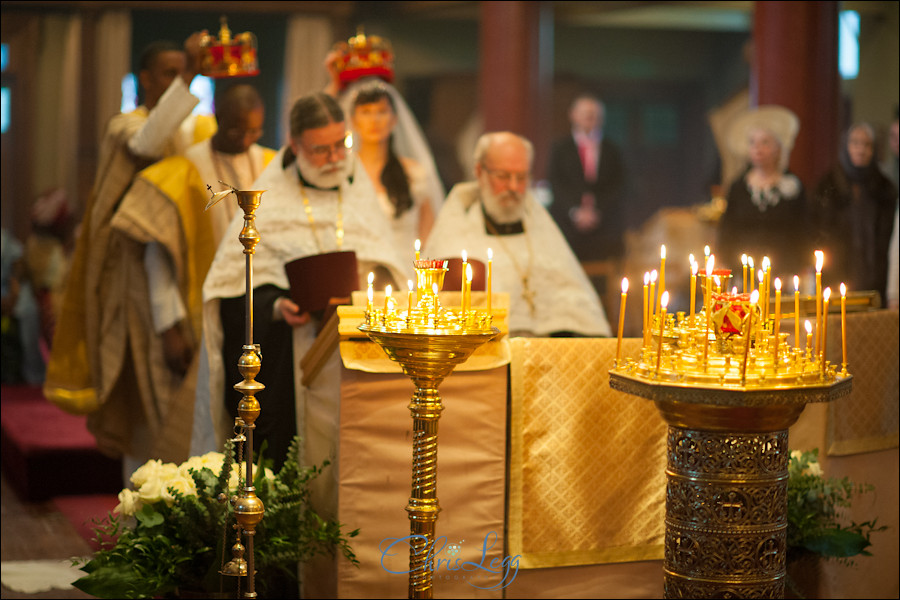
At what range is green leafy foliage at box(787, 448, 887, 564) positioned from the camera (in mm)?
3932

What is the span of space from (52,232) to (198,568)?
6.11m

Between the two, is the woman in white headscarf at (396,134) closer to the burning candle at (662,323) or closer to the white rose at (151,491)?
the white rose at (151,491)

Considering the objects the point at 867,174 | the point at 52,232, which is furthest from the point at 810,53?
the point at 52,232

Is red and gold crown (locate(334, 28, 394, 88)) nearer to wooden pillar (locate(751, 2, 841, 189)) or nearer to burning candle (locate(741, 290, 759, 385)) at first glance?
wooden pillar (locate(751, 2, 841, 189))

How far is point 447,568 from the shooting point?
3838 mm

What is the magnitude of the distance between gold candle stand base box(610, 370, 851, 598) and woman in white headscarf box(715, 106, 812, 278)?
365 cm

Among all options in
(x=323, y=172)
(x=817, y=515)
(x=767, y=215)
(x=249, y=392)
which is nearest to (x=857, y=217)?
(x=767, y=215)

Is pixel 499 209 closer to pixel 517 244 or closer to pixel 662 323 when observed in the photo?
pixel 517 244

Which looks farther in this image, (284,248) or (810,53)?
(810,53)

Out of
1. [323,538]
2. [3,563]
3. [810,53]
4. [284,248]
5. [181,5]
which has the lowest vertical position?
[3,563]

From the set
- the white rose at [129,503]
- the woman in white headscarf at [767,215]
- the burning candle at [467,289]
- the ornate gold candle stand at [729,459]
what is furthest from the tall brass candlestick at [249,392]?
the woman in white headscarf at [767,215]

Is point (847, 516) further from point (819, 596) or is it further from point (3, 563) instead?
point (3, 563)

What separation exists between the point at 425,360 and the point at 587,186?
7.66 m

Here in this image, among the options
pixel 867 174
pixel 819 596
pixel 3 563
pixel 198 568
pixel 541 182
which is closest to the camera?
pixel 198 568
